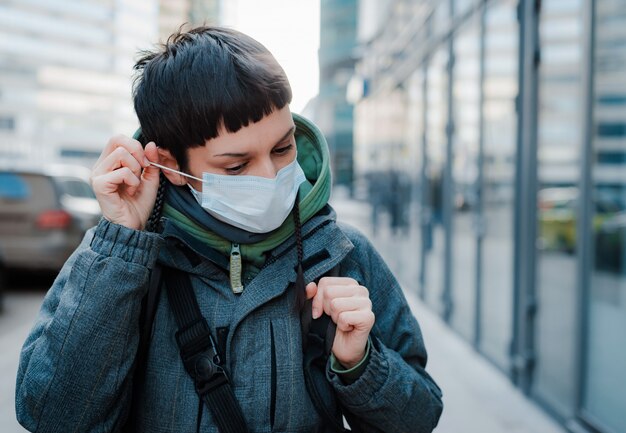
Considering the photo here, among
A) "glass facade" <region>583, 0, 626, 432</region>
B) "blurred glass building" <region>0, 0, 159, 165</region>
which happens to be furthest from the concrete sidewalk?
"blurred glass building" <region>0, 0, 159, 165</region>

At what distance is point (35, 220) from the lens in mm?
7625

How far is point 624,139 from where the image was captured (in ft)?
10.7

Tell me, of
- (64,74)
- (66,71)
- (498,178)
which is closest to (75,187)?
(498,178)

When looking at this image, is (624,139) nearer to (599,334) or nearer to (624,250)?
(624,250)

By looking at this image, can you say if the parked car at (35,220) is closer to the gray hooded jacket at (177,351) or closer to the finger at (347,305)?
the gray hooded jacket at (177,351)

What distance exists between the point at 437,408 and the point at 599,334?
8.39ft

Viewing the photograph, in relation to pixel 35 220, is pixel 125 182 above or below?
above

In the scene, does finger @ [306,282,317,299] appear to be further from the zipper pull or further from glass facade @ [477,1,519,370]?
glass facade @ [477,1,519,370]

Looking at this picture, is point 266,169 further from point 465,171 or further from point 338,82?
point 338,82

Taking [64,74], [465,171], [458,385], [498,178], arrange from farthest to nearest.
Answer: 1. [64,74]
2. [465,171]
3. [498,178]
4. [458,385]

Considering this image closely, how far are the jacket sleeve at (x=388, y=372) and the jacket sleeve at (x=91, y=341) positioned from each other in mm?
397

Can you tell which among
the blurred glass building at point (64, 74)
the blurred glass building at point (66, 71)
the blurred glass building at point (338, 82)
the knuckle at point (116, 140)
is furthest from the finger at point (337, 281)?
the blurred glass building at point (64, 74)

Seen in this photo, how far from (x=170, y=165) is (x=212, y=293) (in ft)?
0.91

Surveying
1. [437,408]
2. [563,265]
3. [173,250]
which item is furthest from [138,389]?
[563,265]
